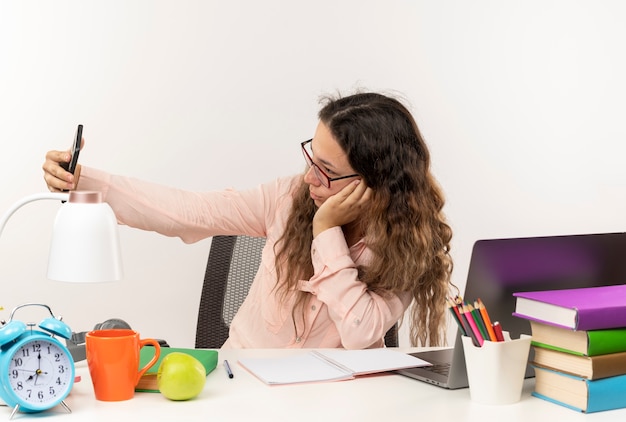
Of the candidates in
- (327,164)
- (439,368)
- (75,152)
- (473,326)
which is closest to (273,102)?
(327,164)

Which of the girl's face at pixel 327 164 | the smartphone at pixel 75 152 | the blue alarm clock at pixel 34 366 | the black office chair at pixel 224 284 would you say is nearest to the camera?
the blue alarm clock at pixel 34 366

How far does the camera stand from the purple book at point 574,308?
1313 millimetres

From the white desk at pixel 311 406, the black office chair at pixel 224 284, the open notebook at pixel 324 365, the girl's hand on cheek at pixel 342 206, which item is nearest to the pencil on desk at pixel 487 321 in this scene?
the white desk at pixel 311 406

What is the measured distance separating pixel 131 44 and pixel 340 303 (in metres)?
1.48

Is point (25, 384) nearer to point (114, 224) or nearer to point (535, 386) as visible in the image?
point (114, 224)

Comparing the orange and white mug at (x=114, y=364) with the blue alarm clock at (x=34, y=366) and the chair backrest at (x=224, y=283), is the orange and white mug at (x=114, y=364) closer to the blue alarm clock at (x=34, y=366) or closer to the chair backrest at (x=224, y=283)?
the blue alarm clock at (x=34, y=366)

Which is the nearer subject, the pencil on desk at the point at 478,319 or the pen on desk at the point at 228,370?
the pencil on desk at the point at 478,319

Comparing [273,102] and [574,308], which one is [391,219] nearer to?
[574,308]

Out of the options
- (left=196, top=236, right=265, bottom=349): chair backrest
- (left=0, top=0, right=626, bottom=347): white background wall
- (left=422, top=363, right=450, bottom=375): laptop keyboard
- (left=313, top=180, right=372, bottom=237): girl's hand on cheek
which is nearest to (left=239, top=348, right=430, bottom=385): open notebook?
(left=422, top=363, right=450, bottom=375): laptop keyboard

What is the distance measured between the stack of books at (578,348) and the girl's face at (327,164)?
739mm

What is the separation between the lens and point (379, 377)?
154cm

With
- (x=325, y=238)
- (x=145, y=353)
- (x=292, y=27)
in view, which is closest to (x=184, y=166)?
(x=292, y=27)

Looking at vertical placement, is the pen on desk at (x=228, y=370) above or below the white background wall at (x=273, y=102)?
below

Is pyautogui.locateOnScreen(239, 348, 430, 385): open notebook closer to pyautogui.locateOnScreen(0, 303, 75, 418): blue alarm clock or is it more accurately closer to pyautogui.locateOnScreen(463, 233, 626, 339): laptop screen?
pyautogui.locateOnScreen(463, 233, 626, 339): laptop screen
